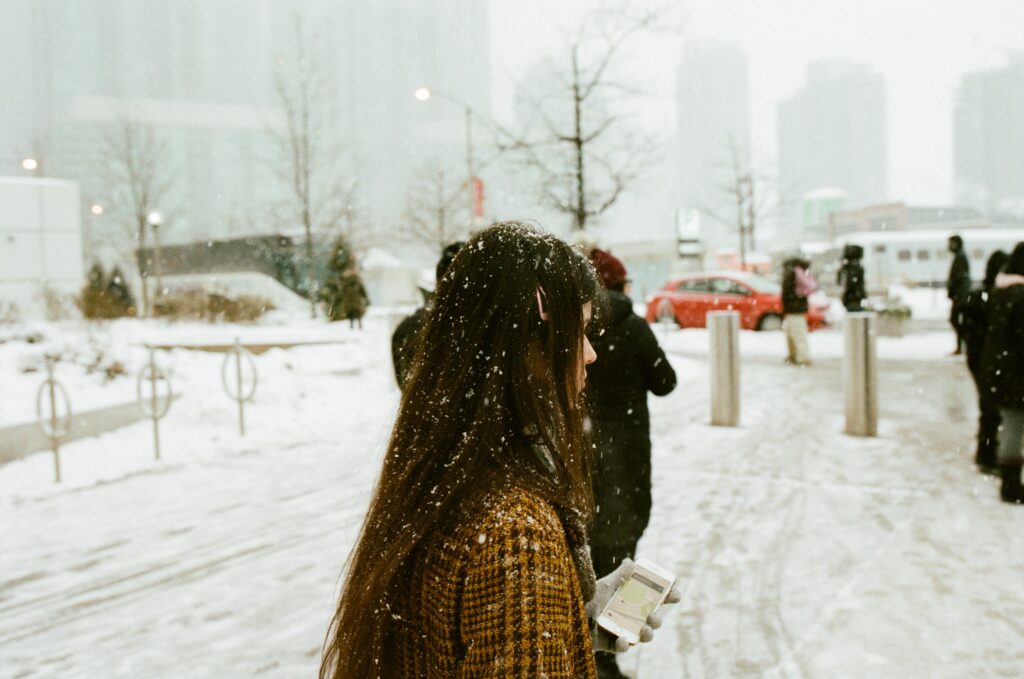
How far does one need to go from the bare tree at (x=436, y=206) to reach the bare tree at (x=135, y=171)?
11.6m

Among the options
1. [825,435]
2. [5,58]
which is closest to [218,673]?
[825,435]

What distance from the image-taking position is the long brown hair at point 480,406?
1328 mm

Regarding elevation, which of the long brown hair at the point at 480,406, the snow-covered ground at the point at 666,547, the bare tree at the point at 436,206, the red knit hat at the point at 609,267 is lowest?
the snow-covered ground at the point at 666,547

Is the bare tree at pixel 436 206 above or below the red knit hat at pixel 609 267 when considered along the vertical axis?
above

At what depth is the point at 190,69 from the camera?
5650 cm

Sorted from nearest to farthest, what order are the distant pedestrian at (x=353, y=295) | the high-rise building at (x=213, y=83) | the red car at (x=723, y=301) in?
the distant pedestrian at (x=353, y=295) < the red car at (x=723, y=301) < the high-rise building at (x=213, y=83)

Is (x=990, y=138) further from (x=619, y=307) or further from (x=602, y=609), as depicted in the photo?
(x=602, y=609)

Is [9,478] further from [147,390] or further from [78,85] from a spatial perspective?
[78,85]

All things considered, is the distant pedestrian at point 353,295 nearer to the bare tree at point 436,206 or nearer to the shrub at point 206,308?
the shrub at point 206,308

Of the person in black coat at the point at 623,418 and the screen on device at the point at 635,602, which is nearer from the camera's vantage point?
the screen on device at the point at 635,602

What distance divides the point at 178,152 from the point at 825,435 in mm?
54883

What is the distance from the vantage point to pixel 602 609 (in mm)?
1538

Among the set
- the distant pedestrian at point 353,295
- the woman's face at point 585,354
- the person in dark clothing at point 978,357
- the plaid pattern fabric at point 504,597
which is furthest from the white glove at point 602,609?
the distant pedestrian at point 353,295

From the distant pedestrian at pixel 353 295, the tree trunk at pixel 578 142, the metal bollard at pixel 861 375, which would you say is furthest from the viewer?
the distant pedestrian at pixel 353 295
